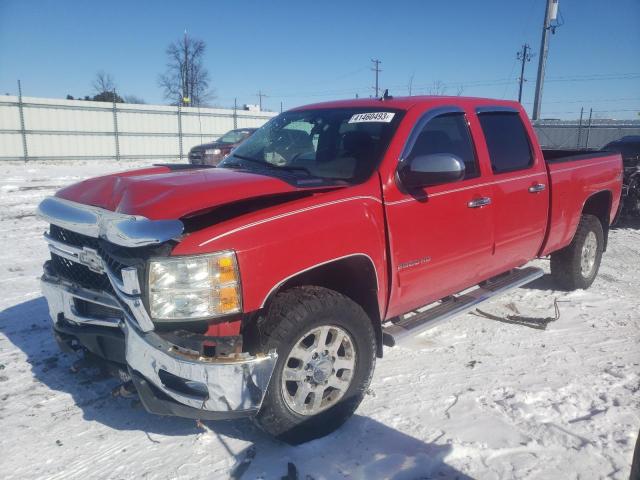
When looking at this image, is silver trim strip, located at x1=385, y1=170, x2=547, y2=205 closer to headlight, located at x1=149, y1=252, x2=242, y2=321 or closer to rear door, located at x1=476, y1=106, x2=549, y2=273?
rear door, located at x1=476, y1=106, x2=549, y2=273

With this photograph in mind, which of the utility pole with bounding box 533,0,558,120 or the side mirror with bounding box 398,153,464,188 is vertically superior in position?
the utility pole with bounding box 533,0,558,120

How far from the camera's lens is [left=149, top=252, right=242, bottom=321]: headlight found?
7.67ft

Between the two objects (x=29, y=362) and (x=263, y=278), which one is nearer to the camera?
(x=263, y=278)

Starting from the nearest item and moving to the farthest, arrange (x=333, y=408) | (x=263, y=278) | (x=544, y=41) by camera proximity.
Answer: (x=263, y=278), (x=333, y=408), (x=544, y=41)

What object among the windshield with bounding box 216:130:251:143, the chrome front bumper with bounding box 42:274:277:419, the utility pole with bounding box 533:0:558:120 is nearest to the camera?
the chrome front bumper with bounding box 42:274:277:419

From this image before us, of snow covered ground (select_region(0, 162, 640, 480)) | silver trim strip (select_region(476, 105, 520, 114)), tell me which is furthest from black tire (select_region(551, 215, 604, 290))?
silver trim strip (select_region(476, 105, 520, 114))

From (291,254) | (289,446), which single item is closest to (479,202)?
(291,254)

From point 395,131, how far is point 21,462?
2.92m

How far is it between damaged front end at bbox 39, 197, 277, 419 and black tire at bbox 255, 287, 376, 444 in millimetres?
126

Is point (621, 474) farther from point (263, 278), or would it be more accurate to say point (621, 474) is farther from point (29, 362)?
point (29, 362)

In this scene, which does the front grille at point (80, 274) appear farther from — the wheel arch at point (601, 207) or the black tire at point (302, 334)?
the wheel arch at point (601, 207)

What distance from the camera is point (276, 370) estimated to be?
2.54 metres

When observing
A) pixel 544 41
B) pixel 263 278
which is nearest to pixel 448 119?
pixel 263 278

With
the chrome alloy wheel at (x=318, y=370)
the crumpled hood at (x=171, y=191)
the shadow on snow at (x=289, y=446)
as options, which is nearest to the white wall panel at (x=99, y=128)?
the shadow on snow at (x=289, y=446)
